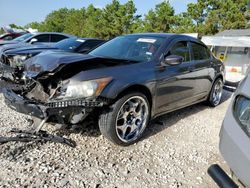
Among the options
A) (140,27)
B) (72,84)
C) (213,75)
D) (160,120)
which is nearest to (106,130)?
(72,84)

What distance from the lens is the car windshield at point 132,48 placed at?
13.2ft

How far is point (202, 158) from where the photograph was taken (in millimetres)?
3479

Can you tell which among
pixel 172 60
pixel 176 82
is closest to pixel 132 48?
pixel 172 60

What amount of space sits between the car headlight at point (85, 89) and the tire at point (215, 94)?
10.7ft

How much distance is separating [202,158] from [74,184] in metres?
1.68

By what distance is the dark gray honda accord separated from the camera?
313 centimetres

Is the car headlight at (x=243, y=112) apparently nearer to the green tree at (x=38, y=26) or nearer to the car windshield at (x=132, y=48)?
the car windshield at (x=132, y=48)

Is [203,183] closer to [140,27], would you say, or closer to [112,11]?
[140,27]

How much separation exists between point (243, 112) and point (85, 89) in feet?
5.92

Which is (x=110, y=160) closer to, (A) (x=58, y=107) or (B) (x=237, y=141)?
(A) (x=58, y=107)

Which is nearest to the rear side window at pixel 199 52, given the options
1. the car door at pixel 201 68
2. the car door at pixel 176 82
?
the car door at pixel 201 68

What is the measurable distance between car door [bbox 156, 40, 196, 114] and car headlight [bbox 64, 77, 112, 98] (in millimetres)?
1047

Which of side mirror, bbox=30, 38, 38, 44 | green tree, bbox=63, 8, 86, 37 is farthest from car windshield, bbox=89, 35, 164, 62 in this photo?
green tree, bbox=63, 8, 86, 37

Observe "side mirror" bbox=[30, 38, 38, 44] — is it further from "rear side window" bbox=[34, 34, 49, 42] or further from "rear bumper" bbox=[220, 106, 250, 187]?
"rear bumper" bbox=[220, 106, 250, 187]
